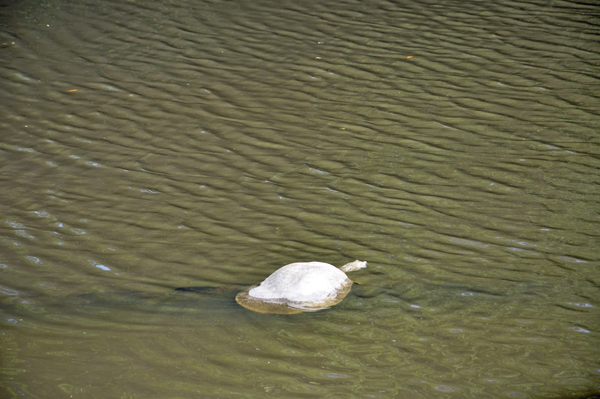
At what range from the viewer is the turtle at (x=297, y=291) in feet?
11.7

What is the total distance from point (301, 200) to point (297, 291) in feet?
4.45

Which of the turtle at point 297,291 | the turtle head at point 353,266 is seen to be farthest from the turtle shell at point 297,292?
the turtle head at point 353,266

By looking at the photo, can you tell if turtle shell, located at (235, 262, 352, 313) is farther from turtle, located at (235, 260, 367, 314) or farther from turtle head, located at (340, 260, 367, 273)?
turtle head, located at (340, 260, 367, 273)

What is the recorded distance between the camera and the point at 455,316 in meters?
3.46

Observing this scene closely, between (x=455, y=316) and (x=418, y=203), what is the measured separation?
142cm

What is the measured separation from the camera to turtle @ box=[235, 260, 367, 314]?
3.57 metres

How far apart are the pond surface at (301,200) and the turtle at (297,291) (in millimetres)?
89

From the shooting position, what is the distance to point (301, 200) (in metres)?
4.81

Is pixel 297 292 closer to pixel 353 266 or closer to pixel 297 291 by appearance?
pixel 297 291

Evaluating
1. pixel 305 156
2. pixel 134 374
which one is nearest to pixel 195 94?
pixel 305 156

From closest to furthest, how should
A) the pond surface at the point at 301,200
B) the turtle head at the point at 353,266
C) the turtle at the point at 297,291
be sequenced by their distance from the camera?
the pond surface at the point at 301,200
the turtle at the point at 297,291
the turtle head at the point at 353,266

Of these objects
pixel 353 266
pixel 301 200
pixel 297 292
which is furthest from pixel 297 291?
pixel 301 200

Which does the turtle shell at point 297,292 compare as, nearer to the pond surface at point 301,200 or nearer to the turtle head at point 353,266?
the pond surface at point 301,200

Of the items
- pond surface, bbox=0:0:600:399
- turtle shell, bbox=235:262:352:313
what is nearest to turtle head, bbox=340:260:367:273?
pond surface, bbox=0:0:600:399
